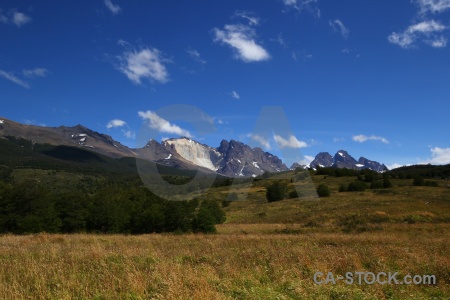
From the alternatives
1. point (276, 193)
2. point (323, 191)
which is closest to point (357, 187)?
point (323, 191)

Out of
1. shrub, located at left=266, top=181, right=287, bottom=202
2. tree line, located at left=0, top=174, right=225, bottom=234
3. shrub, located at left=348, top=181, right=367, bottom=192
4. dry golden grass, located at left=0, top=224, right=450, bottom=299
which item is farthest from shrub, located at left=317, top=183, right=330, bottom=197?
dry golden grass, located at left=0, top=224, right=450, bottom=299

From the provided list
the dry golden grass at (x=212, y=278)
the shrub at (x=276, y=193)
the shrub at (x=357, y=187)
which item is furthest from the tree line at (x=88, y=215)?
the shrub at (x=357, y=187)

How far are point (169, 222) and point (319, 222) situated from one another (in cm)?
1644

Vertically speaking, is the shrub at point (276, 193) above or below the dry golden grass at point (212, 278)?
above

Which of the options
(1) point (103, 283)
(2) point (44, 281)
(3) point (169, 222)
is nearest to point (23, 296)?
(2) point (44, 281)

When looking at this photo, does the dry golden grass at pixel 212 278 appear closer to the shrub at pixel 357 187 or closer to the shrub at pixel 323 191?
the shrub at pixel 323 191

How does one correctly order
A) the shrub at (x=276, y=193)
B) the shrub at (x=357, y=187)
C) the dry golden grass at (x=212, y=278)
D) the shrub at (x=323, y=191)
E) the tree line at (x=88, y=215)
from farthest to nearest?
the shrub at (x=276, y=193) → the shrub at (x=357, y=187) → the shrub at (x=323, y=191) → the tree line at (x=88, y=215) → the dry golden grass at (x=212, y=278)

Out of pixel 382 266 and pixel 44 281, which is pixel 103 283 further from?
pixel 382 266

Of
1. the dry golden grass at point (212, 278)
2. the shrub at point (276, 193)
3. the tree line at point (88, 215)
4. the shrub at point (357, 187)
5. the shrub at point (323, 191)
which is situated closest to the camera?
the dry golden grass at point (212, 278)

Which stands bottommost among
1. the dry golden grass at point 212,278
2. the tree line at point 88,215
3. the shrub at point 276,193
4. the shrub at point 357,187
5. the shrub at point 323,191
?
the tree line at point 88,215

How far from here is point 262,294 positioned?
6.40m

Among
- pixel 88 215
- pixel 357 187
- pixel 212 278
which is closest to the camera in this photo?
pixel 212 278

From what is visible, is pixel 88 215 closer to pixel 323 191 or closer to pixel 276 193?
pixel 323 191

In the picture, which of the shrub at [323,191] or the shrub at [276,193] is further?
the shrub at [276,193]
